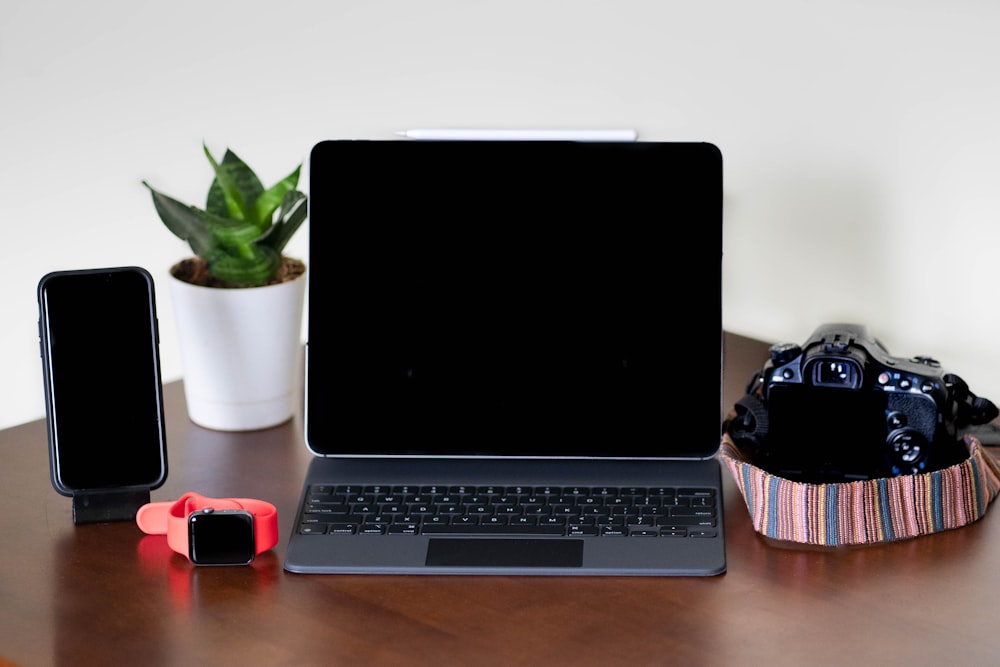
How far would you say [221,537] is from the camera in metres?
0.86

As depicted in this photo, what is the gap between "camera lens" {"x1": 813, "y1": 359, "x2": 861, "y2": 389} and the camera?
0.93 metres

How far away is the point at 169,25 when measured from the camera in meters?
1.62

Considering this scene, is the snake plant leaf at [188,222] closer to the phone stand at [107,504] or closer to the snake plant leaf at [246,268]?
the snake plant leaf at [246,268]

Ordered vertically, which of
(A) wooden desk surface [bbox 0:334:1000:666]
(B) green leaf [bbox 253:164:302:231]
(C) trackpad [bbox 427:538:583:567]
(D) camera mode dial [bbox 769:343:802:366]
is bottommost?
(A) wooden desk surface [bbox 0:334:1000:666]

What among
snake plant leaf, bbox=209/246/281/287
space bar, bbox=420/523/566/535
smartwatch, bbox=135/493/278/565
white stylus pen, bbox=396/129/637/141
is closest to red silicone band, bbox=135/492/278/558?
smartwatch, bbox=135/493/278/565

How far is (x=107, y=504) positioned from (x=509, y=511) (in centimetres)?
32

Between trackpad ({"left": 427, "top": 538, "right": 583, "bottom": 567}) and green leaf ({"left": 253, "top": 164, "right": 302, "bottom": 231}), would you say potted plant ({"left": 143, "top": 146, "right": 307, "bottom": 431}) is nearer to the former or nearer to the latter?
green leaf ({"left": 253, "top": 164, "right": 302, "bottom": 231})

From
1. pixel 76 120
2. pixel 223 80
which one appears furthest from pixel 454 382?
pixel 76 120

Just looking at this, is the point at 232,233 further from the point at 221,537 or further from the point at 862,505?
the point at 862,505

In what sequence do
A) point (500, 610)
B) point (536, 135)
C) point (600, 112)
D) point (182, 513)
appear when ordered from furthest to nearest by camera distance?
point (600, 112)
point (536, 135)
point (182, 513)
point (500, 610)

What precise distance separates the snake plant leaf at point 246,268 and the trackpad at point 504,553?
355mm

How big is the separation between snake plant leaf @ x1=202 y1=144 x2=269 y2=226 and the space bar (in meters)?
0.39

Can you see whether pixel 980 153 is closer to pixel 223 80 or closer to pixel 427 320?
pixel 427 320

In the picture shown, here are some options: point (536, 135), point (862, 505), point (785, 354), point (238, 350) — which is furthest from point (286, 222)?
point (862, 505)
